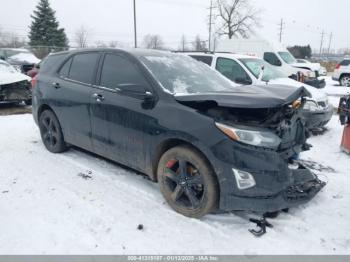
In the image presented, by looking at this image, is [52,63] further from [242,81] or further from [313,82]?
[313,82]

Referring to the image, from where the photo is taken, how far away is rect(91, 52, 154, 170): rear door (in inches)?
136

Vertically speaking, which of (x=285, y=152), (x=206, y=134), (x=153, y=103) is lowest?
(x=285, y=152)

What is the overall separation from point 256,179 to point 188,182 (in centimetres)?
72

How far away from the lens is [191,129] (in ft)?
9.76

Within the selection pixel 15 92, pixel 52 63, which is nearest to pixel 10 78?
pixel 15 92

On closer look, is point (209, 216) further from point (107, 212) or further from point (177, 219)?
point (107, 212)

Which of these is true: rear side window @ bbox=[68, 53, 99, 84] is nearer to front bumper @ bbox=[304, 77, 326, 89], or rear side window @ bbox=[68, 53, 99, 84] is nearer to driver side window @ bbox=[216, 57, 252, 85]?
driver side window @ bbox=[216, 57, 252, 85]

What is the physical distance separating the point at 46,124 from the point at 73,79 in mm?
1136

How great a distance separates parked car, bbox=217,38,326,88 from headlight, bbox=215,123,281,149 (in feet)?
34.1

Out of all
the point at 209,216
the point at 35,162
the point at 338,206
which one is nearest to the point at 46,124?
the point at 35,162

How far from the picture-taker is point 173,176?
10.7 feet

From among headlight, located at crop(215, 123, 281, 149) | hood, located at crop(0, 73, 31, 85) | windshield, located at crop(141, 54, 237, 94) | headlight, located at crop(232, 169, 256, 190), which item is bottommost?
headlight, located at crop(232, 169, 256, 190)

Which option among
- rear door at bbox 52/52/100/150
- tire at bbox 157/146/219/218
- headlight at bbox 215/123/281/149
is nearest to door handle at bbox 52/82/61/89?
rear door at bbox 52/52/100/150

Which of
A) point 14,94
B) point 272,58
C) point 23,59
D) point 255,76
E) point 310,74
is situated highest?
point 272,58
